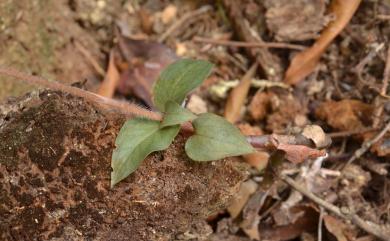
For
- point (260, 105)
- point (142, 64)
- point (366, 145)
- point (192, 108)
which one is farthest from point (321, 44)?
point (142, 64)

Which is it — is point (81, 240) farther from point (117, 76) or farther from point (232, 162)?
point (117, 76)

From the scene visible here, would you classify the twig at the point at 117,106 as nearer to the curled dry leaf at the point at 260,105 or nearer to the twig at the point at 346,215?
the twig at the point at 346,215

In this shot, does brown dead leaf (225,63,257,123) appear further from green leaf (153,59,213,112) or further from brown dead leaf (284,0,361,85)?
green leaf (153,59,213,112)

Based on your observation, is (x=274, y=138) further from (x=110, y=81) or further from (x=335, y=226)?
(x=110, y=81)

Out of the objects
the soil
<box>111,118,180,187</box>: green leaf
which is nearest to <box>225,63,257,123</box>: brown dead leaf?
the soil

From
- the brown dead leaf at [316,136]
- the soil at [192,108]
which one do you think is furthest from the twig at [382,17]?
the brown dead leaf at [316,136]

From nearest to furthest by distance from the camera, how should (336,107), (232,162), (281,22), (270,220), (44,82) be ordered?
(44,82)
(232,162)
(270,220)
(336,107)
(281,22)

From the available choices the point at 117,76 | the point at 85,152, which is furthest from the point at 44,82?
the point at 117,76
